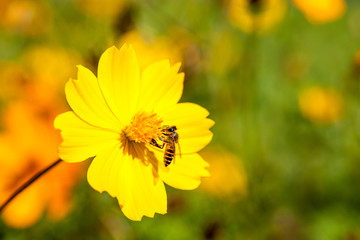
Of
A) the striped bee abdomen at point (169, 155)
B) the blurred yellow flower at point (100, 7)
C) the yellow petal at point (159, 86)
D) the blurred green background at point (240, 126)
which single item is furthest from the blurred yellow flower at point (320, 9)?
the striped bee abdomen at point (169, 155)

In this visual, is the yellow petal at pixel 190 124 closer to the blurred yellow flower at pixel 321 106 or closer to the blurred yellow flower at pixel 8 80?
the blurred yellow flower at pixel 8 80

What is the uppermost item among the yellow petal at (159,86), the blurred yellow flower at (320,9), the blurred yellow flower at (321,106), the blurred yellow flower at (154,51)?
the yellow petal at (159,86)

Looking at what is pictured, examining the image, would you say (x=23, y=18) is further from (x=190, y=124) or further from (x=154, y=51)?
(x=190, y=124)

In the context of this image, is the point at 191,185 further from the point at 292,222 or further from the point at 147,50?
the point at 147,50

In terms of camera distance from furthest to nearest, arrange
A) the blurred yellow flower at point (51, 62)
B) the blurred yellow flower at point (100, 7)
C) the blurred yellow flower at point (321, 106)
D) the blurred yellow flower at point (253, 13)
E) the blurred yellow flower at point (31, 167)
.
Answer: the blurred yellow flower at point (100, 7) < the blurred yellow flower at point (321, 106) < the blurred yellow flower at point (51, 62) < the blurred yellow flower at point (253, 13) < the blurred yellow flower at point (31, 167)

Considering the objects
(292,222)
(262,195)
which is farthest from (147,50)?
(292,222)

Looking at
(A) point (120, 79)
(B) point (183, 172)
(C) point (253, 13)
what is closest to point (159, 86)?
(A) point (120, 79)

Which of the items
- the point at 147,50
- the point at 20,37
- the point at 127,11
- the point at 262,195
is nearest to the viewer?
the point at 127,11
